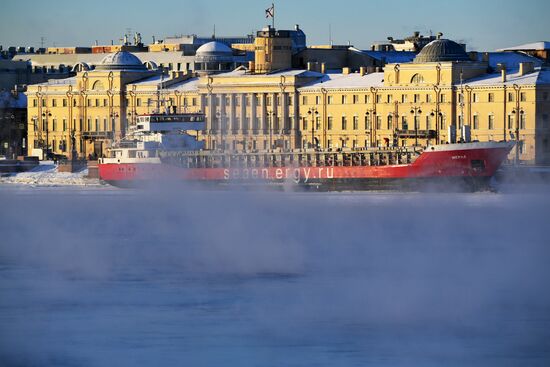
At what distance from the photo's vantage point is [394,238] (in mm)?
68188

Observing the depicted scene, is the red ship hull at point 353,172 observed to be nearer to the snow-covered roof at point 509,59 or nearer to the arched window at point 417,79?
the arched window at point 417,79

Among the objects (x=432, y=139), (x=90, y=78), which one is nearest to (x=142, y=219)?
(x=432, y=139)

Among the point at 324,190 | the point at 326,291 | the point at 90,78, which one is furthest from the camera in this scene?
the point at 90,78

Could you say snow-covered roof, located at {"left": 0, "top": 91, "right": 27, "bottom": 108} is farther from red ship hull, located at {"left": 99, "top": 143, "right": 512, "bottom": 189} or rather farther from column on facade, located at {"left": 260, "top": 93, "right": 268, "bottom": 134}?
red ship hull, located at {"left": 99, "top": 143, "right": 512, "bottom": 189}

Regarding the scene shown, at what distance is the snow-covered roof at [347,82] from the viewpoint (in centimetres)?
15250

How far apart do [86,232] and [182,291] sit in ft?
69.9

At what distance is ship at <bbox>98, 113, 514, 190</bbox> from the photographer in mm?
113625

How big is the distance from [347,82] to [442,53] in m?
9.90

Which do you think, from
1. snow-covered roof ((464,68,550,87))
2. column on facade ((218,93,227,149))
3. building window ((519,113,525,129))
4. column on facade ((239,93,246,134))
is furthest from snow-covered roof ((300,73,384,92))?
building window ((519,113,525,129))

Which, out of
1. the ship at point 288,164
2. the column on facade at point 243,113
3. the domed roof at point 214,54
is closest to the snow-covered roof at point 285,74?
the column on facade at point 243,113

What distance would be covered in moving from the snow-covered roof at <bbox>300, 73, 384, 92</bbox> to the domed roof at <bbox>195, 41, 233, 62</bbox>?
47.2ft

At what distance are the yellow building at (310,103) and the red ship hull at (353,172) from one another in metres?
11.0

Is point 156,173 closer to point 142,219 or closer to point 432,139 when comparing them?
point 432,139

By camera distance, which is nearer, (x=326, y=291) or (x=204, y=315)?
(x=204, y=315)
